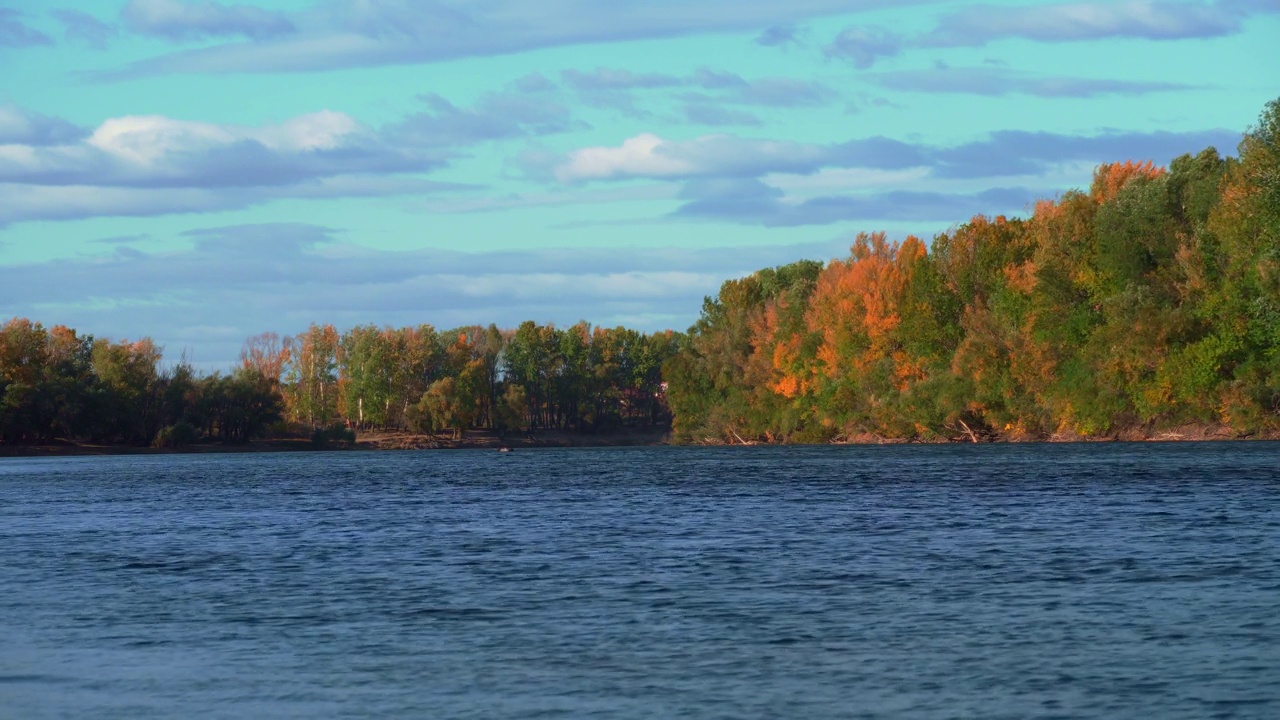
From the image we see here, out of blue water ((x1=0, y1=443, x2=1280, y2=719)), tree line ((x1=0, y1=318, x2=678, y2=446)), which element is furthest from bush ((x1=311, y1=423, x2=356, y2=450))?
blue water ((x1=0, y1=443, x2=1280, y2=719))

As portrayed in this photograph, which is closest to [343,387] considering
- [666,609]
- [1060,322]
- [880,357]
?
[880,357]

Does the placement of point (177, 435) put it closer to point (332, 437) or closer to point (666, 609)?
point (332, 437)

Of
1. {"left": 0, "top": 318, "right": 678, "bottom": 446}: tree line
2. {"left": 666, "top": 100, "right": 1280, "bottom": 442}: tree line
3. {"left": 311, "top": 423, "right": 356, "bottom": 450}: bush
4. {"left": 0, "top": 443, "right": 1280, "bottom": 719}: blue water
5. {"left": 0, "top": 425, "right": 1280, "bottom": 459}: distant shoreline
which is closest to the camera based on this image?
{"left": 0, "top": 443, "right": 1280, "bottom": 719}: blue water

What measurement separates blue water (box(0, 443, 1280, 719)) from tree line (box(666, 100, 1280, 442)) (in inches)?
1521

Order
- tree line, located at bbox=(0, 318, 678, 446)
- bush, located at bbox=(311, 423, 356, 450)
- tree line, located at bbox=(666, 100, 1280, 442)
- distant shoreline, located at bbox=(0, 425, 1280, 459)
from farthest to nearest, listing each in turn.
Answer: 1. bush, located at bbox=(311, 423, 356, 450)
2. tree line, located at bbox=(0, 318, 678, 446)
3. distant shoreline, located at bbox=(0, 425, 1280, 459)
4. tree line, located at bbox=(666, 100, 1280, 442)

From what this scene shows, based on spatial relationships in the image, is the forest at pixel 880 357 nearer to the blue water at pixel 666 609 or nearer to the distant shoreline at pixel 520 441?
the distant shoreline at pixel 520 441

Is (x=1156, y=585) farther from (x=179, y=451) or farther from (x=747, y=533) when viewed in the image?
(x=179, y=451)

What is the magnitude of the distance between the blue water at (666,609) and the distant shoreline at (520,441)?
4708 centimetres

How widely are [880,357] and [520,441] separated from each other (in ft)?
223

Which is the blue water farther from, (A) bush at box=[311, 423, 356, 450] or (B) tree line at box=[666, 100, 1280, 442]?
(A) bush at box=[311, 423, 356, 450]

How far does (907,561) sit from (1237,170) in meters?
57.1

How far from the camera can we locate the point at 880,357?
11706cm

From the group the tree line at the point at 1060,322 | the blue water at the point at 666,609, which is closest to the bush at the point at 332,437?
the tree line at the point at 1060,322

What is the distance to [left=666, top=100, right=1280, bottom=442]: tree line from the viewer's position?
83000 mm
